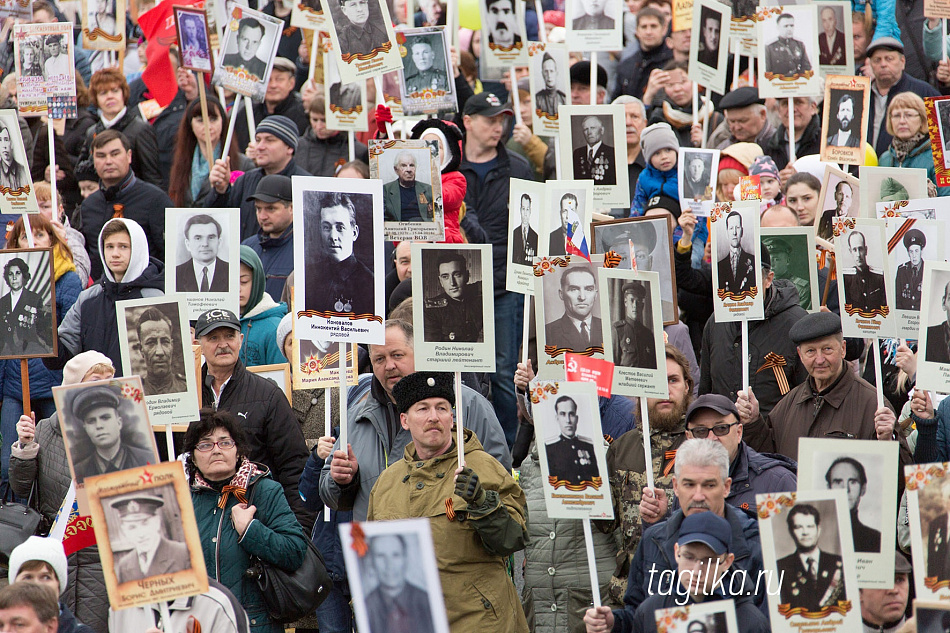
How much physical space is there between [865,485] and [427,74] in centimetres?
587

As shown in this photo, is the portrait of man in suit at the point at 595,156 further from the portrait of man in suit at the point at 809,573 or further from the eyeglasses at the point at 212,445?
the portrait of man in suit at the point at 809,573

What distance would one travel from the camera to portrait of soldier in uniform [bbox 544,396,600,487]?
570cm

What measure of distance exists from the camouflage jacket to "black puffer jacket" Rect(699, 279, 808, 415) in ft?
3.95

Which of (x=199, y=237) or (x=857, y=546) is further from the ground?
(x=199, y=237)

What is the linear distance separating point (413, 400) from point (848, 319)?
231 cm

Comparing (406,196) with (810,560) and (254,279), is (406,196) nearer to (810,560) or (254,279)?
(254,279)

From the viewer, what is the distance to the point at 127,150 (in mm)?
10023

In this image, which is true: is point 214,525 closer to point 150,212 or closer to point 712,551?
point 712,551

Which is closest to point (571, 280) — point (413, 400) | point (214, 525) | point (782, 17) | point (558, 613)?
point (413, 400)

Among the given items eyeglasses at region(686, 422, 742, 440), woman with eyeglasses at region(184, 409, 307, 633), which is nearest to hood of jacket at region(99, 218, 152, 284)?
woman with eyeglasses at region(184, 409, 307, 633)

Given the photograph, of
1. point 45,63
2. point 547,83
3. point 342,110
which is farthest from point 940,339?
point 45,63

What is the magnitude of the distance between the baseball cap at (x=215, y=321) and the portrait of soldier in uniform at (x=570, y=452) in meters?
2.07

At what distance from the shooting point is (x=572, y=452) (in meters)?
5.71

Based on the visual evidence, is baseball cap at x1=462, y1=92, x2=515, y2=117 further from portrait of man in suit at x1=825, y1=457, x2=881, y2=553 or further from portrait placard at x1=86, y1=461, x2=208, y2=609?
portrait placard at x1=86, y1=461, x2=208, y2=609
